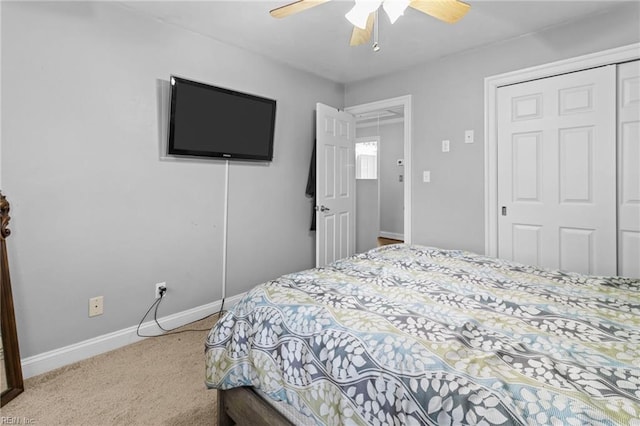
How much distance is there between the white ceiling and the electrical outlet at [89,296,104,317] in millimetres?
2018

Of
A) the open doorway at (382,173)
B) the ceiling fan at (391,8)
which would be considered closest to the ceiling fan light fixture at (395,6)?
the ceiling fan at (391,8)

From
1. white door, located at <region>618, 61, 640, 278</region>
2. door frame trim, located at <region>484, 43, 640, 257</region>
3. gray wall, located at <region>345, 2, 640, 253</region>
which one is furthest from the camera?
door frame trim, located at <region>484, 43, 640, 257</region>

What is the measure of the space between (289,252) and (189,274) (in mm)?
1085

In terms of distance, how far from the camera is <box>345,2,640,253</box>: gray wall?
2.68 meters

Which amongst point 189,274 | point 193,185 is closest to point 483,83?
point 193,185

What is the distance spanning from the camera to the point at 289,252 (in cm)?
348

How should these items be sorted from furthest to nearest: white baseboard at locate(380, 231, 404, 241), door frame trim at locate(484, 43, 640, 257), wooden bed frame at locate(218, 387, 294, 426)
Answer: white baseboard at locate(380, 231, 404, 241) → door frame trim at locate(484, 43, 640, 257) → wooden bed frame at locate(218, 387, 294, 426)

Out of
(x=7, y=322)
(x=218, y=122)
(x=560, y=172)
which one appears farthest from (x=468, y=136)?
(x=7, y=322)

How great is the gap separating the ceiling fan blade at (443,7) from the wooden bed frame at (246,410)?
2.00 m

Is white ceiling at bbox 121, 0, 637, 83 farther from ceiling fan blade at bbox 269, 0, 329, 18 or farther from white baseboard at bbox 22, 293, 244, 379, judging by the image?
white baseboard at bbox 22, 293, 244, 379

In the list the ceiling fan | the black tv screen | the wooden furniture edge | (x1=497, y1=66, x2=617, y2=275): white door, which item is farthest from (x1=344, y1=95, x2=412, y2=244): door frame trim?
the wooden furniture edge

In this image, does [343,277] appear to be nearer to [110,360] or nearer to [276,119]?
[110,360]

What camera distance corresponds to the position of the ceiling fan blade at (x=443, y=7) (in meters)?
1.71

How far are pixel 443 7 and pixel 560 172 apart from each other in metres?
1.71
